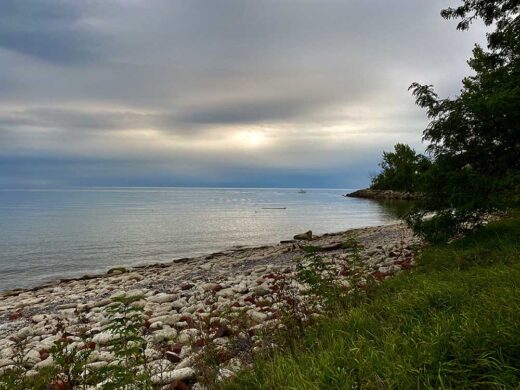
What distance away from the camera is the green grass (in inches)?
121

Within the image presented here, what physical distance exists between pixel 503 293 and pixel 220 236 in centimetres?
2960

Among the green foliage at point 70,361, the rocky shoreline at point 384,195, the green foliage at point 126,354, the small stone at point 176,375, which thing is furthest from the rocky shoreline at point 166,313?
the rocky shoreline at point 384,195

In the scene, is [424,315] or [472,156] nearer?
[424,315]

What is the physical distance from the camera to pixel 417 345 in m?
3.64

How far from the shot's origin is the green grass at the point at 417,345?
3082 mm

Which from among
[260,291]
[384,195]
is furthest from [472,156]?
[384,195]

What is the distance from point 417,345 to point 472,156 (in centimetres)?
798

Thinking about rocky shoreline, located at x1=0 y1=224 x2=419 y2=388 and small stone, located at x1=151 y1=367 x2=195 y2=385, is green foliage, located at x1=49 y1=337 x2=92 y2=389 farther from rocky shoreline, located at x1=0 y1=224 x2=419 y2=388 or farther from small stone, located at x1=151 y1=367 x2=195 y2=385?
small stone, located at x1=151 y1=367 x2=195 y2=385

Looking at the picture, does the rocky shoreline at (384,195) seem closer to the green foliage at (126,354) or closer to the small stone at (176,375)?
the small stone at (176,375)

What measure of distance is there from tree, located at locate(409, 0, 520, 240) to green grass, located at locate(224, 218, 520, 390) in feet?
12.0

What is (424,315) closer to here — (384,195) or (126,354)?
(126,354)

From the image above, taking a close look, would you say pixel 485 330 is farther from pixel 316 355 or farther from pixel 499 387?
pixel 316 355

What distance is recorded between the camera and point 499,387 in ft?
9.00

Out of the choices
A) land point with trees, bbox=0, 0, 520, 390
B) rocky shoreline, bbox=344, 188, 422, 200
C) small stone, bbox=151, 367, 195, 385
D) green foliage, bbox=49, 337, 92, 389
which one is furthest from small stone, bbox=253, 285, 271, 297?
rocky shoreline, bbox=344, 188, 422, 200
